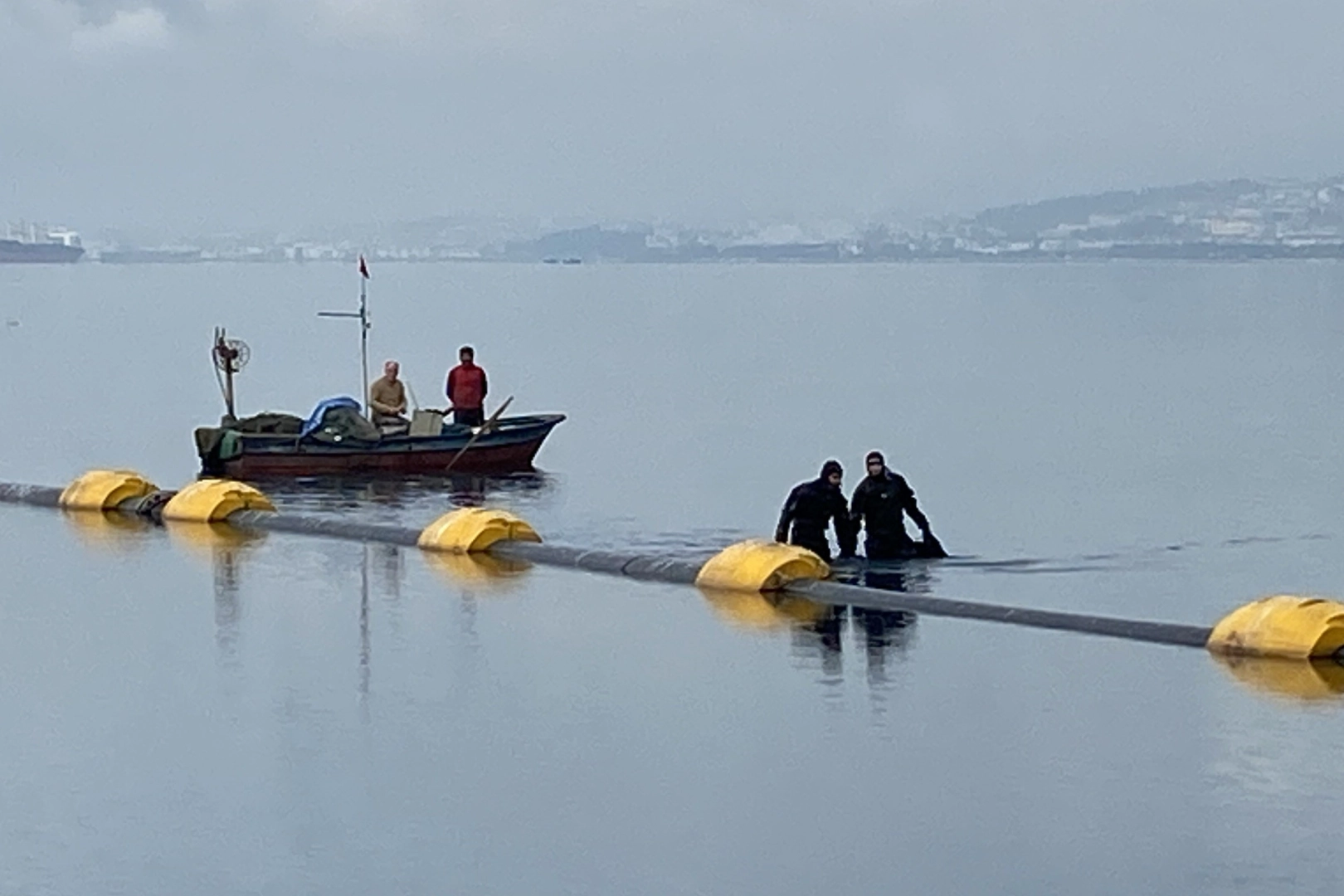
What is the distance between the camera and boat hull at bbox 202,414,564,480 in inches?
1412

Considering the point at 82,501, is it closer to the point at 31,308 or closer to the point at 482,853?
the point at 482,853

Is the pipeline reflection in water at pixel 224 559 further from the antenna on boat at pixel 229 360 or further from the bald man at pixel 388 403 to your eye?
the bald man at pixel 388 403

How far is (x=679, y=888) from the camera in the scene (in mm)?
15305

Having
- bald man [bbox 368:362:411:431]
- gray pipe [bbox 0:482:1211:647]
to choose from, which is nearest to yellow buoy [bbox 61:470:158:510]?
gray pipe [bbox 0:482:1211:647]

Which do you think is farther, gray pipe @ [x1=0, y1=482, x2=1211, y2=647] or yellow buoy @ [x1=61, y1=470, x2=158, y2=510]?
yellow buoy @ [x1=61, y1=470, x2=158, y2=510]

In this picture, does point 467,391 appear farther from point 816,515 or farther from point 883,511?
point 816,515

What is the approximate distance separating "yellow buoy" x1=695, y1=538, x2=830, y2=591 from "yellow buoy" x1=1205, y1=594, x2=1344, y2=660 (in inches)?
165

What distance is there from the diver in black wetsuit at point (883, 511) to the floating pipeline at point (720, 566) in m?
1.01

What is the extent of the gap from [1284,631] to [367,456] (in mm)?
17058

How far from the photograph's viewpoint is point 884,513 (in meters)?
26.8

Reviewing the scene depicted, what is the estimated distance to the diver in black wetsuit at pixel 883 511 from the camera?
26297mm

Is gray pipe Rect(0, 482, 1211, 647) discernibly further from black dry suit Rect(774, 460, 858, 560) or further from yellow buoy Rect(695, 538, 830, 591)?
black dry suit Rect(774, 460, 858, 560)

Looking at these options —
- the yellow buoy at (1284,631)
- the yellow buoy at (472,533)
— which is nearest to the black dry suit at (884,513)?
the yellow buoy at (472,533)

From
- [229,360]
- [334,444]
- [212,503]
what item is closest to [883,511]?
[212,503]
